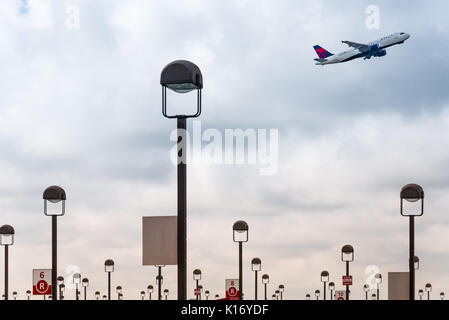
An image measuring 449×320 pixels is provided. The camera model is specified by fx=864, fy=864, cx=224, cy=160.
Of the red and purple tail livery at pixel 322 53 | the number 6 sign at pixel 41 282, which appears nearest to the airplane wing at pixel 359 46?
the red and purple tail livery at pixel 322 53

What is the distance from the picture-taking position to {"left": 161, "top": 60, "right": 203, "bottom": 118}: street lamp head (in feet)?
47.6

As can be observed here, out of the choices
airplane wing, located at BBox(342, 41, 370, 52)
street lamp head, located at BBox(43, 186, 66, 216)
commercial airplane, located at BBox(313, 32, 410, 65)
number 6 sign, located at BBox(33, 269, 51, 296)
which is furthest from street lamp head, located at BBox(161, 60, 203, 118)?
airplane wing, located at BBox(342, 41, 370, 52)

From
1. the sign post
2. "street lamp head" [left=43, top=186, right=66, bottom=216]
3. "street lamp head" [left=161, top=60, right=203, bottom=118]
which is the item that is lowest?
the sign post

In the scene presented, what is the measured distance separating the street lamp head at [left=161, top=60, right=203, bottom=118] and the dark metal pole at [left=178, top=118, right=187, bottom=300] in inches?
15.2

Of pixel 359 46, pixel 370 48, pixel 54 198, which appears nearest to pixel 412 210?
pixel 54 198

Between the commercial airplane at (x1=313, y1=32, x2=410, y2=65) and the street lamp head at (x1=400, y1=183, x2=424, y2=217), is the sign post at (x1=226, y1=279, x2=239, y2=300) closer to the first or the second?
the street lamp head at (x1=400, y1=183, x2=424, y2=217)

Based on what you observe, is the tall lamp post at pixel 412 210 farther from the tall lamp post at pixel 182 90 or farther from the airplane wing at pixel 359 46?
the airplane wing at pixel 359 46

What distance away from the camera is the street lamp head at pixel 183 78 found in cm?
1452

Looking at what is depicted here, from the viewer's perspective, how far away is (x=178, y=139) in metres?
14.8

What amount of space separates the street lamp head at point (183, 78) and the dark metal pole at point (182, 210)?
386mm

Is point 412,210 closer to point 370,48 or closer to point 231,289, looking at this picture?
point 231,289
